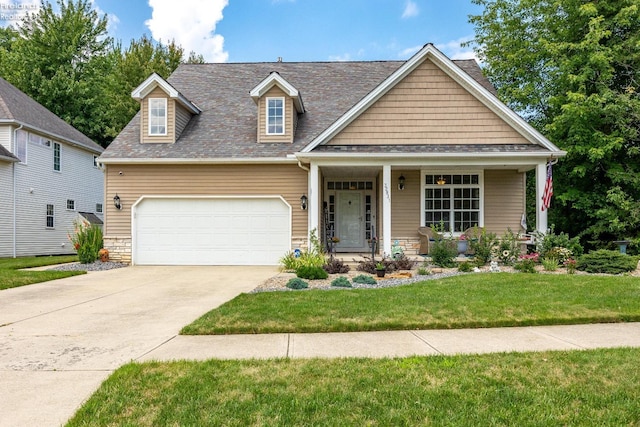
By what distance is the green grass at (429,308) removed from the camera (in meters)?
4.97

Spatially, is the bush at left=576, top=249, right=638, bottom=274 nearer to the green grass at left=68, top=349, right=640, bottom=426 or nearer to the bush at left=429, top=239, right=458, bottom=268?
the bush at left=429, top=239, right=458, bottom=268

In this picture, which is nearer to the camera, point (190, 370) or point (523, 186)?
point (190, 370)

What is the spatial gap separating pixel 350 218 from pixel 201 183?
5081mm

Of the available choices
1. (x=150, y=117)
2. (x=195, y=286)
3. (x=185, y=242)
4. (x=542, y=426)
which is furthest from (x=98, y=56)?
(x=542, y=426)

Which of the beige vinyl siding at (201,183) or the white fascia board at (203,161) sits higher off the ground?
the white fascia board at (203,161)

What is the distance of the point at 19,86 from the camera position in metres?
23.9

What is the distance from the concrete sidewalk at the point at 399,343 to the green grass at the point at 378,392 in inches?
12.0

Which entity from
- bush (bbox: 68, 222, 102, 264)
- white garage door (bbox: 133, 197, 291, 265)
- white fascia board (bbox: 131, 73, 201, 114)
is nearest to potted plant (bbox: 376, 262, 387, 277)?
white garage door (bbox: 133, 197, 291, 265)

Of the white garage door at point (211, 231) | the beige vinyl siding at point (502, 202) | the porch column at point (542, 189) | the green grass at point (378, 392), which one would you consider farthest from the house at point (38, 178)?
the porch column at point (542, 189)

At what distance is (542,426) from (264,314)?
11.6 feet

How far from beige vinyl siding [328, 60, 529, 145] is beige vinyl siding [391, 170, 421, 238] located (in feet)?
4.56

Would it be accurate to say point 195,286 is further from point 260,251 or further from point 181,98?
point 181,98

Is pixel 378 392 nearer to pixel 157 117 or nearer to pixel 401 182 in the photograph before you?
pixel 401 182

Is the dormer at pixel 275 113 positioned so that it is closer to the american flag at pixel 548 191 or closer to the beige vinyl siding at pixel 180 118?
the beige vinyl siding at pixel 180 118
